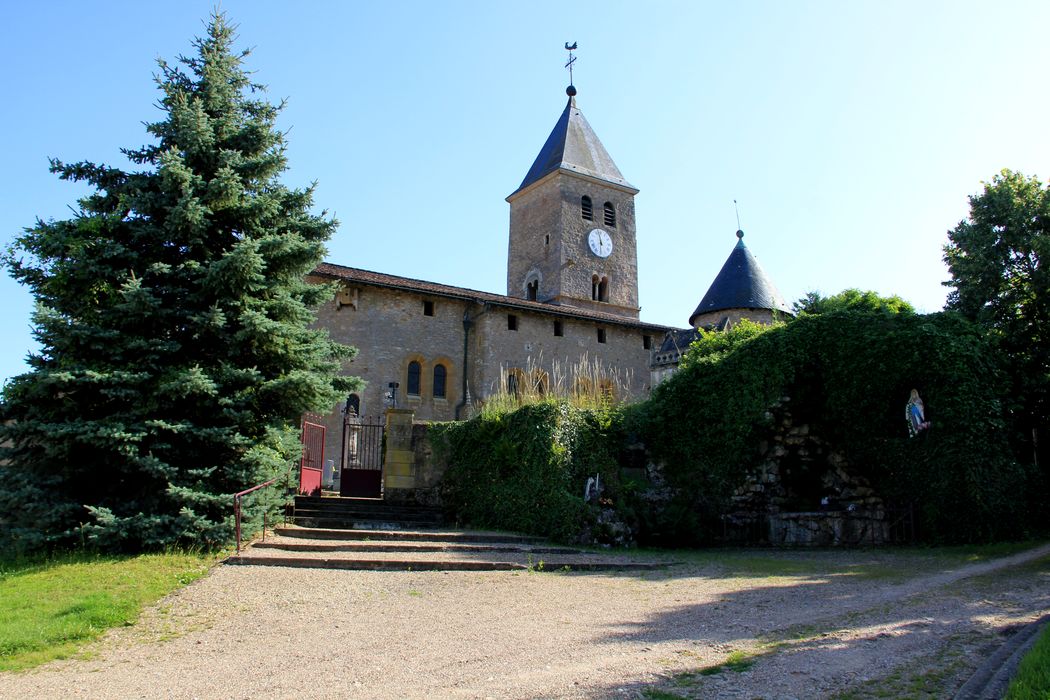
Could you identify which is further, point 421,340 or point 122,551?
point 421,340

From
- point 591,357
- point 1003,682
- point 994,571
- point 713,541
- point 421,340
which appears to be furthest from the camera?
point 591,357

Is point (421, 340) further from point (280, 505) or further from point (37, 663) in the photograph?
point (37, 663)

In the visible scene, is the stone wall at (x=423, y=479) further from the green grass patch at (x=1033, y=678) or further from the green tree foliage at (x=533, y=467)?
the green grass patch at (x=1033, y=678)

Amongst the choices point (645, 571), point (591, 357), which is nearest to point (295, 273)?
point (645, 571)

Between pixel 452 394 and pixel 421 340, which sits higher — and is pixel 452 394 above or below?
below

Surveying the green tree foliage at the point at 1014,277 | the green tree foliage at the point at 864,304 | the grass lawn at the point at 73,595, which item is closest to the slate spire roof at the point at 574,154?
the green tree foliage at the point at 864,304

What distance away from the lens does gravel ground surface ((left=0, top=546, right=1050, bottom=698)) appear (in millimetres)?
5336

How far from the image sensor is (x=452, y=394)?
28422 mm

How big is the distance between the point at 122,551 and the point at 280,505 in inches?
101

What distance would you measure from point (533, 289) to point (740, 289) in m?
12.3

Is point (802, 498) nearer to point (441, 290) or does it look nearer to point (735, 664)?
point (735, 664)

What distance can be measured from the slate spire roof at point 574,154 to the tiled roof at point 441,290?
15.5m

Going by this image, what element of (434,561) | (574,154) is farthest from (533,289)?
(434,561)

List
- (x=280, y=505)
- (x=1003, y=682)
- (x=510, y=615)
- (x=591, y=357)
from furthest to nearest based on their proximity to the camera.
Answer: (x=591, y=357) → (x=280, y=505) → (x=510, y=615) → (x=1003, y=682)
